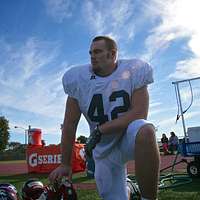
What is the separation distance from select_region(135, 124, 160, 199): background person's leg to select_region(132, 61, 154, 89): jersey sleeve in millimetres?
673

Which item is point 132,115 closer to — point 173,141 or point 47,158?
point 47,158

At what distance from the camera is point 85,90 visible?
377 centimetres

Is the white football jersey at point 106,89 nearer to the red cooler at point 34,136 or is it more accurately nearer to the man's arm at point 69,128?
the man's arm at point 69,128

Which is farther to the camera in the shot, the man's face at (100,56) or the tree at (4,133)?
the tree at (4,133)

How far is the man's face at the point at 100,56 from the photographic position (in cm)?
360

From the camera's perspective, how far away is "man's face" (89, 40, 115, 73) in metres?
3.60

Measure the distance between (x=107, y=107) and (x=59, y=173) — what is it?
71 cm

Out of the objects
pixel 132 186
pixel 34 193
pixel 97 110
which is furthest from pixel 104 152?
pixel 132 186

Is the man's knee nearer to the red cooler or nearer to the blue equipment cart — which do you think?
the blue equipment cart

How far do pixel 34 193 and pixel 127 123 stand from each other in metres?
1.78

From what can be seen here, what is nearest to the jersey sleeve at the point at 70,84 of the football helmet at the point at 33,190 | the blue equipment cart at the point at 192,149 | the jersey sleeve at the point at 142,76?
the jersey sleeve at the point at 142,76

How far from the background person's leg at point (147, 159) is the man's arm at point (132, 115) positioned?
0.35 m

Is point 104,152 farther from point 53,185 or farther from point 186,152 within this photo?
point 186,152

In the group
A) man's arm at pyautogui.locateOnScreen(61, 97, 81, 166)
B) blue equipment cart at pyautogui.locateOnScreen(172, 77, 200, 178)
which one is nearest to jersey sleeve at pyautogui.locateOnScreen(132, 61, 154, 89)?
man's arm at pyautogui.locateOnScreen(61, 97, 81, 166)
